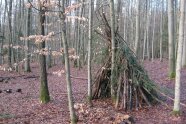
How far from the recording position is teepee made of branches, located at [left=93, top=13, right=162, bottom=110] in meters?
11.4

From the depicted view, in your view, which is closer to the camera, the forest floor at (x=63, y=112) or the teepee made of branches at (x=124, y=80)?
the forest floor at (x=63, y=112)

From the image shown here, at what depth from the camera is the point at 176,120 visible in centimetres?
1014

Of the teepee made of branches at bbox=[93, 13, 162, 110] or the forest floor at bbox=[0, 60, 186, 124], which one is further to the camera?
the teepee made of branches at bbox=[93, 13, 162, 110]

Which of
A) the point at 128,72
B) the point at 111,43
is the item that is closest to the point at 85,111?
the point at 128,72

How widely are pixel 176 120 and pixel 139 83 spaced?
2.05m

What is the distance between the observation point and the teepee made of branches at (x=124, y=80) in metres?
11.4

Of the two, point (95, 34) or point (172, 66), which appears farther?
point (172, 66)

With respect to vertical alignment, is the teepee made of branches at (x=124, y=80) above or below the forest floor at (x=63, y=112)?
above

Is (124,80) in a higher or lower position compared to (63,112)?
higher

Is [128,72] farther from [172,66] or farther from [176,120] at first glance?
[172,66]

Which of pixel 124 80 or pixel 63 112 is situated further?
pixel 124 80

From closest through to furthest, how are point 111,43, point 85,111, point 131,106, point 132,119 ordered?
point 132,119 → point 85,111 → point 131,106 → point 111,43

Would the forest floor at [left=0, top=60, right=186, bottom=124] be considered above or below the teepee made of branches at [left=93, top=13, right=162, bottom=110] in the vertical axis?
below

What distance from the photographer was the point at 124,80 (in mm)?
11477
